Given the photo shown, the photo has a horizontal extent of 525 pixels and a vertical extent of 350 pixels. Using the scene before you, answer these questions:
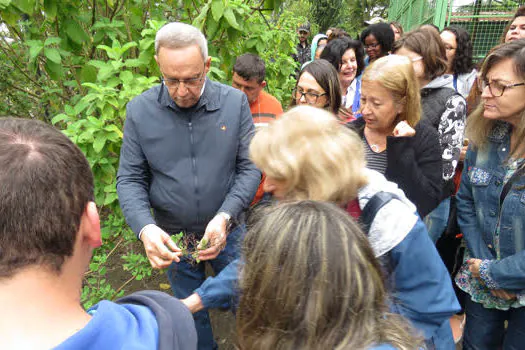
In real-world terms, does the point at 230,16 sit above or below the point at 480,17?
above

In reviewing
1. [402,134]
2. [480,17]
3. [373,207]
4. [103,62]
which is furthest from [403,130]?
[480,17]

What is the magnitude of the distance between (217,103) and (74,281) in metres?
1.49

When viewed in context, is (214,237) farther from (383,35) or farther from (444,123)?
(383,35)

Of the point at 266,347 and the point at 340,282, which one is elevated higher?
the point at 340,282

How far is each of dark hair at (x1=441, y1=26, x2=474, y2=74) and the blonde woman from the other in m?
2.85

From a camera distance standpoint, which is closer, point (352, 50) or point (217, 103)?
point (217, 103)

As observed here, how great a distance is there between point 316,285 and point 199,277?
173cm

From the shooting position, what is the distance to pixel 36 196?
32.9 inches

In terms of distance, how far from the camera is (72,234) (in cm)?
91

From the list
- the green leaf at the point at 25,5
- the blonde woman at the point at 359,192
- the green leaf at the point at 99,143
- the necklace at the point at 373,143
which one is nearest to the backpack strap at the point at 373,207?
the blonde woman at the point at 359,192

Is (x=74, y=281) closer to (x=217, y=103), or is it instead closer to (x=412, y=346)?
(x=412, y=346)

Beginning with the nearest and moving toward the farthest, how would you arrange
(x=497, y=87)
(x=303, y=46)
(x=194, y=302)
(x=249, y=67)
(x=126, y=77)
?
(x=194, y=302) < (x=497, y=87) < (x=126, y=77) < (x=249, y=67) < (x=303, y=46)

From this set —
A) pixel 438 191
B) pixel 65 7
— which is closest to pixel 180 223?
pixel 438 191

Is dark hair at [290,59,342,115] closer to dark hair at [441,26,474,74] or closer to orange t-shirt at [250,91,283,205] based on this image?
orange t-shirt at [250,91,283,205]
